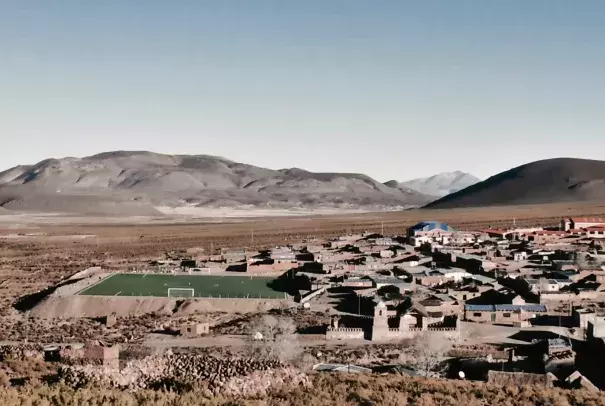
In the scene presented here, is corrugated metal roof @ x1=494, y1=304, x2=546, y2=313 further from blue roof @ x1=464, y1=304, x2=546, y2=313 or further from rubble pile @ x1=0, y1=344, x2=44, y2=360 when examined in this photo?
rubble pile @ x1=0, y1=344, x2=44, y2=360

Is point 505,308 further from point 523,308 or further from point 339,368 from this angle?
point 339,368

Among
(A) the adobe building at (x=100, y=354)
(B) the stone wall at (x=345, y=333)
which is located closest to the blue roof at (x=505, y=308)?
(B) the stone wall at (x=345, y=333)

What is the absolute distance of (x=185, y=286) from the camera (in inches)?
1852

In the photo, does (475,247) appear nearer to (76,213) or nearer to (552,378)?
(552,378)

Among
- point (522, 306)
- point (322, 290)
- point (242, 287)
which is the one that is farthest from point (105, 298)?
point (522, 306)

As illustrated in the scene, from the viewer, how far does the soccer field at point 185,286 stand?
43.2 m

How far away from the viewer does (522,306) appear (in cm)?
3509

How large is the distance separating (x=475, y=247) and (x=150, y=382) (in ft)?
167

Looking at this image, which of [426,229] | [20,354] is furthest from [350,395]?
[426,229]

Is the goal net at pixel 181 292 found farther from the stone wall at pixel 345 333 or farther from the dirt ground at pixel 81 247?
the stone wall at pixel 345 333

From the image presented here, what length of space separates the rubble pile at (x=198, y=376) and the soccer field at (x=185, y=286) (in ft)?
80.1

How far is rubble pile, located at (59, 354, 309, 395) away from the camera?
51.3 feet

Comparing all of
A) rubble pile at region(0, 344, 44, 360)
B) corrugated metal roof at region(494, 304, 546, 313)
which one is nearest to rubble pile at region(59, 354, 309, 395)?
rubble pile at region(0, 344, 44, 360)

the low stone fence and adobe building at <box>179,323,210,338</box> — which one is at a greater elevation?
the low stone fence
